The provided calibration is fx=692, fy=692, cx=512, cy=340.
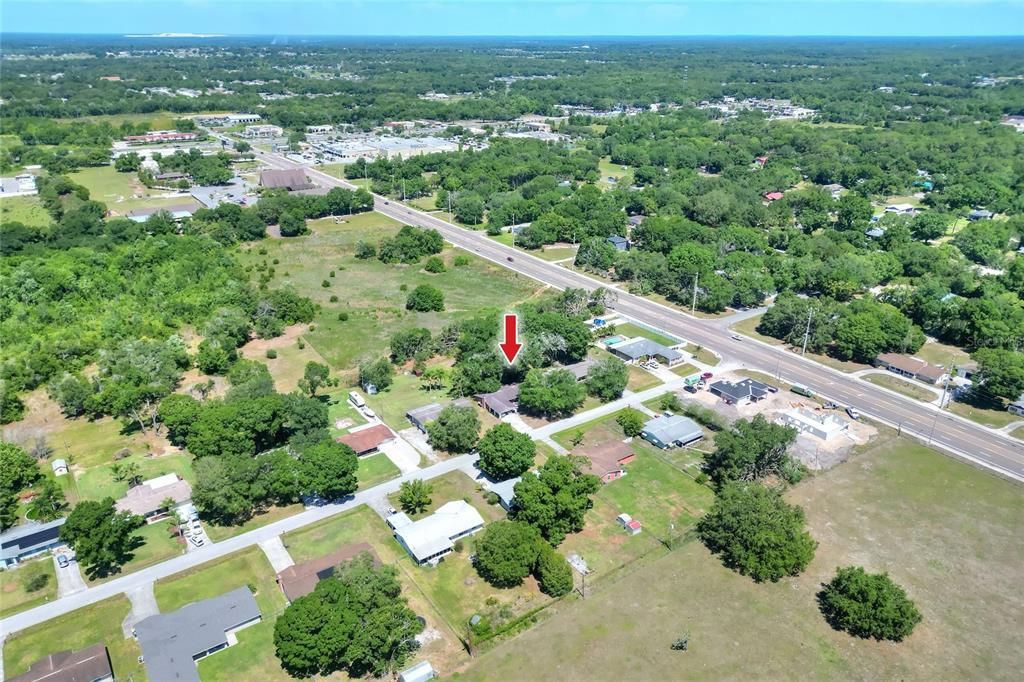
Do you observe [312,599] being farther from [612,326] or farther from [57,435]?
[612,326]

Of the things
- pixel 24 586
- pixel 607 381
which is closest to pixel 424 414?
pixel 607 381

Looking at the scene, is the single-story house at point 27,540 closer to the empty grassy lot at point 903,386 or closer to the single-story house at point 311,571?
the single-story house at point 311,571

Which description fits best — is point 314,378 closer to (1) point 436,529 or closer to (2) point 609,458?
(1) point 436,529

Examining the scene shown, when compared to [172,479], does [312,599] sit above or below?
above

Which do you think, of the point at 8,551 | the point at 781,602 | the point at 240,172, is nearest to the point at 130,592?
the point at 8,551

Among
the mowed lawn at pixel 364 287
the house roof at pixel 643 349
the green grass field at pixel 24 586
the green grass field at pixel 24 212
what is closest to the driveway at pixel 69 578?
the green grass field at pixel 24 586

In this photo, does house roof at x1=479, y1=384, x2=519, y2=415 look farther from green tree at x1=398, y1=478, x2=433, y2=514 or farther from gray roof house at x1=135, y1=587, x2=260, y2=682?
gray roof house at x1=135, y1=587, x2=260, y2=682
